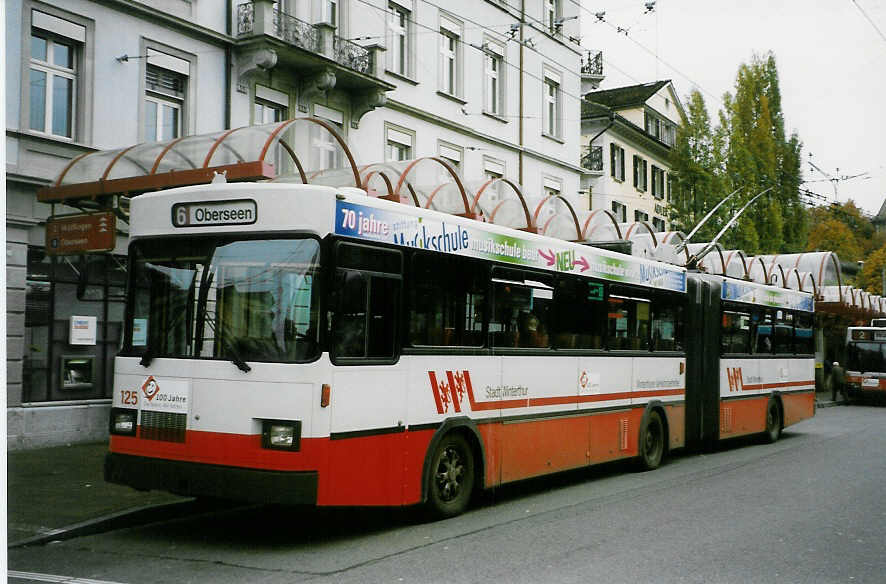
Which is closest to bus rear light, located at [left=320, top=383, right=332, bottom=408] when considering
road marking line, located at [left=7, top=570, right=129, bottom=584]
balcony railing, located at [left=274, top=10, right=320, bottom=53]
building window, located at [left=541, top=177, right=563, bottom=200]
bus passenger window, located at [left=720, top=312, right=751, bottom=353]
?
road marking line, located at [left=7, top=570, right=129, bottom=584]

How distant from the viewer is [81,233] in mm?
12883

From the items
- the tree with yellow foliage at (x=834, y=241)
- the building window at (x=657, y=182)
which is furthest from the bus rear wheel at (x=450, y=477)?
the tree with yellow foliage at (x=834, y=241)

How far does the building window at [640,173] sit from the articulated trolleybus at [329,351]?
36.9 metres

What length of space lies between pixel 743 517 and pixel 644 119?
42851 mm

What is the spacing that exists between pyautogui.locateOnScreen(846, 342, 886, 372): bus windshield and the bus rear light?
104 ft

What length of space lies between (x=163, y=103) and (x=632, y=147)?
32.7 m

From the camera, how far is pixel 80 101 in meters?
15.8

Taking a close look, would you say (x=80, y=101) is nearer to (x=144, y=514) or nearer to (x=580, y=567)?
(x=144, y=514)

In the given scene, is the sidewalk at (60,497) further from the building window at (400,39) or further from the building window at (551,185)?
the building window at (551,185)

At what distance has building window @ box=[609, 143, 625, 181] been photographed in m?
44.2

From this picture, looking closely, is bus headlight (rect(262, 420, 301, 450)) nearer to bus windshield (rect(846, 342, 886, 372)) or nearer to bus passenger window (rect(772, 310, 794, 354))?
bus passenger window (rect(772, 310, 794, 354))

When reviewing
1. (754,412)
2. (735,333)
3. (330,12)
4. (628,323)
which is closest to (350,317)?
(628,323)

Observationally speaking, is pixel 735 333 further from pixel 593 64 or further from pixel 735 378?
pixel 593 64

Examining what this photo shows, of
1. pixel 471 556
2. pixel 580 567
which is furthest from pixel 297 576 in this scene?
pixel 580 567
